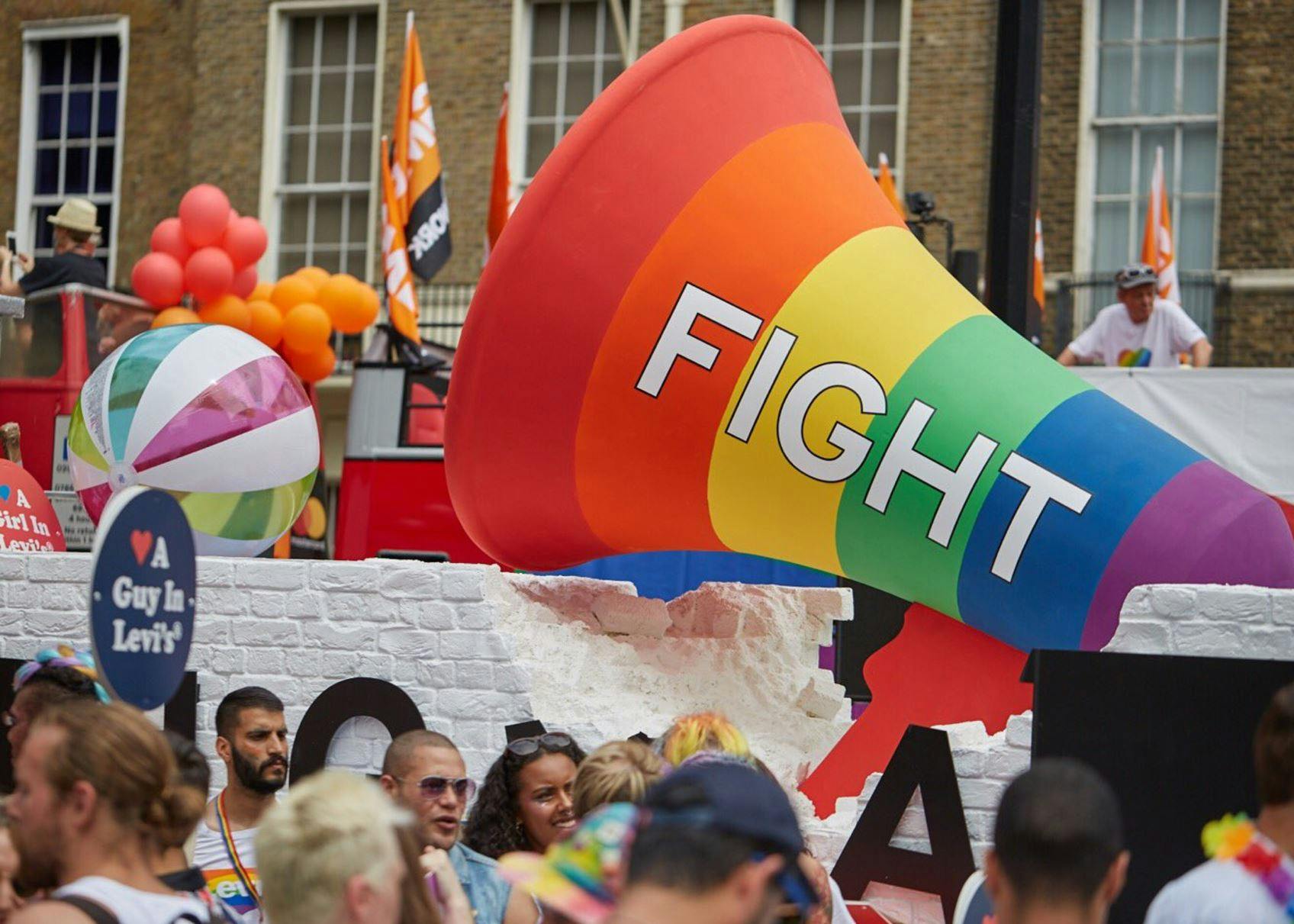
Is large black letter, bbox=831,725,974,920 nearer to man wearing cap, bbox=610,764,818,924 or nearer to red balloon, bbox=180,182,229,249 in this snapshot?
man wearing cap, bbox=610,764,818,924

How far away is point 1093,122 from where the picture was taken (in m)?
16.5

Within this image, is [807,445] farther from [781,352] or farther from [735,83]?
[735,83]

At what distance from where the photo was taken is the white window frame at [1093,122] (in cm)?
1609

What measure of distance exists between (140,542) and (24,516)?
10.6 feet

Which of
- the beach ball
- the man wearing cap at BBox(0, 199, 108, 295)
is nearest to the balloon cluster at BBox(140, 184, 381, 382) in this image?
the man wearing cap at BBox(0, 199, 108, 295)

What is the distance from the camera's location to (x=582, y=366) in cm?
553

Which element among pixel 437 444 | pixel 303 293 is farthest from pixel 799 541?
pixel 303 293

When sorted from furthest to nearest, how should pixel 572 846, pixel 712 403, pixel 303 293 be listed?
pixel 303 293 → pixel 712 403 → pixel 572 846

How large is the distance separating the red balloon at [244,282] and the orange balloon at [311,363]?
42cm

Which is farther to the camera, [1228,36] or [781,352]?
[1228,36]

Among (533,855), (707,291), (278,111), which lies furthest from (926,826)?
(278,111)

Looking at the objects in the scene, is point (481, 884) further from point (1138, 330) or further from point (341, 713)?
point (1138, 330)

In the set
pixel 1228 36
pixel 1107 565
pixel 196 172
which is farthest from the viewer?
pixel 196 172

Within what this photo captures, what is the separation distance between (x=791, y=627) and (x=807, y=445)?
0.79m
